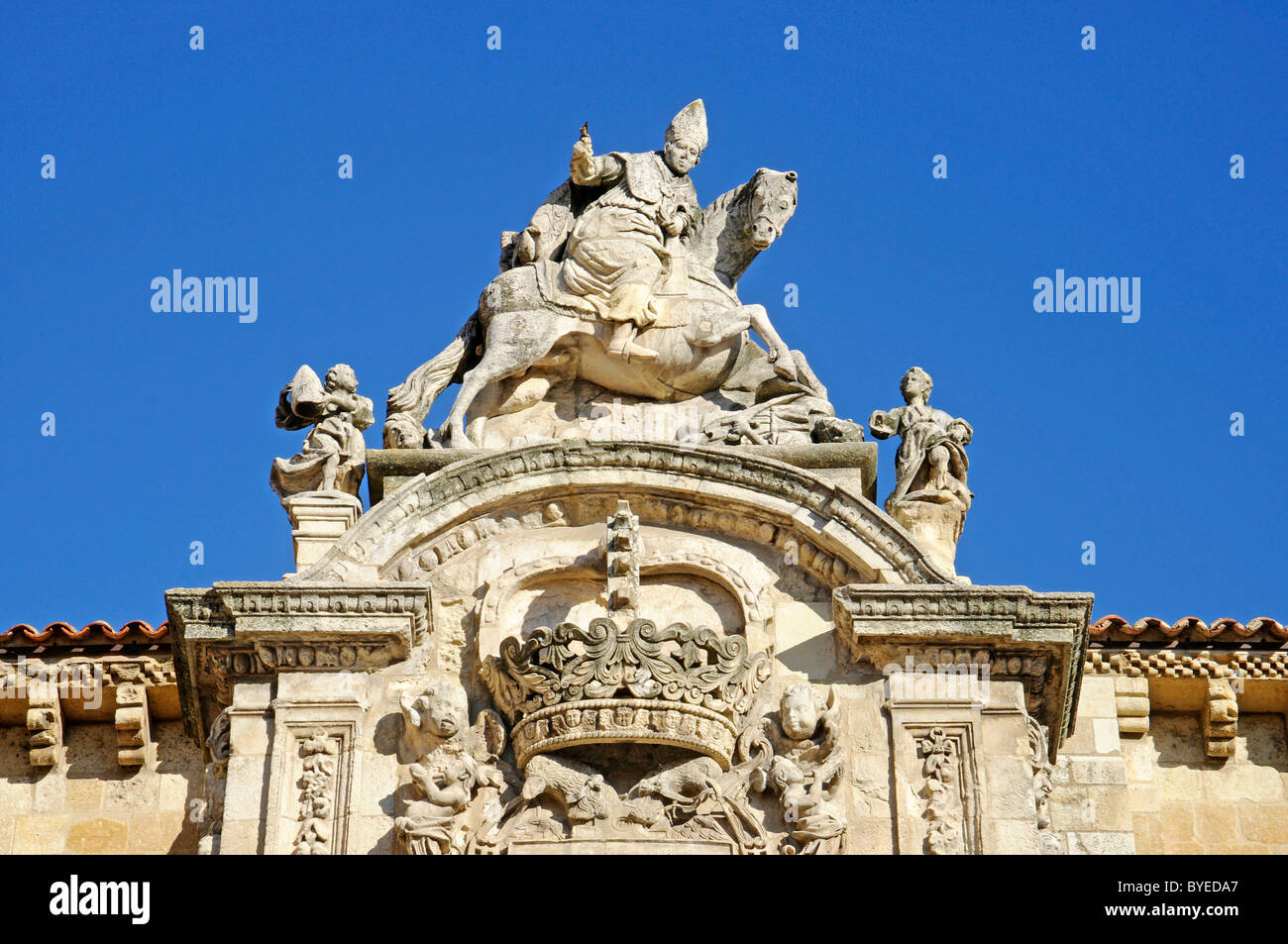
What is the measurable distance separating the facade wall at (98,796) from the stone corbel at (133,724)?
0.31ft

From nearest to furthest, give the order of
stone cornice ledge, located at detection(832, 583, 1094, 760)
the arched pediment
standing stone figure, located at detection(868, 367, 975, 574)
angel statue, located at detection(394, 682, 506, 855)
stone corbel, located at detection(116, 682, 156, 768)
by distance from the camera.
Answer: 1. angel statue, located at detection(394, 682, 506, 855)
2. stone cornice ledge, located at detection(832, 583, 1094, 760)
3. the arched pediment
4. standing stone figure, located at detection(868, 367, 975, 574)
5. stone corbel, located at detection(116, 682, 156, 768)

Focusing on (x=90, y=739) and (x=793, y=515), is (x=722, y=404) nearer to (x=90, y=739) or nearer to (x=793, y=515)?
(x=793, y=515)

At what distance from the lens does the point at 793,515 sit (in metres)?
18.9

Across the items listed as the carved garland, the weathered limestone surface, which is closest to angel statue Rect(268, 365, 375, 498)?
the weathered limestone surface

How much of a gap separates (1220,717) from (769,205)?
4820 mm

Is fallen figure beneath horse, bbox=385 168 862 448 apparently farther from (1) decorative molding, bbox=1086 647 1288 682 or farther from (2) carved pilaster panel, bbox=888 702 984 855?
(1) decorative molding, bbox=1086 647 1288 682

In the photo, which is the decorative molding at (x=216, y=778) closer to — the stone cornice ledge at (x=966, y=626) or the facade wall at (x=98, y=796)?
the facade wall at (x=98, y=796)

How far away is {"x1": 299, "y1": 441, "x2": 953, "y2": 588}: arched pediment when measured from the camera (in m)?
18.7

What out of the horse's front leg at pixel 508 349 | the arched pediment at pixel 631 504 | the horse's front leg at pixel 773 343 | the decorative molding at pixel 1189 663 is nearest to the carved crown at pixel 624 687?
the arched pediment at pixel 631 504

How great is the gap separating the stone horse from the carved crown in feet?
7.00
